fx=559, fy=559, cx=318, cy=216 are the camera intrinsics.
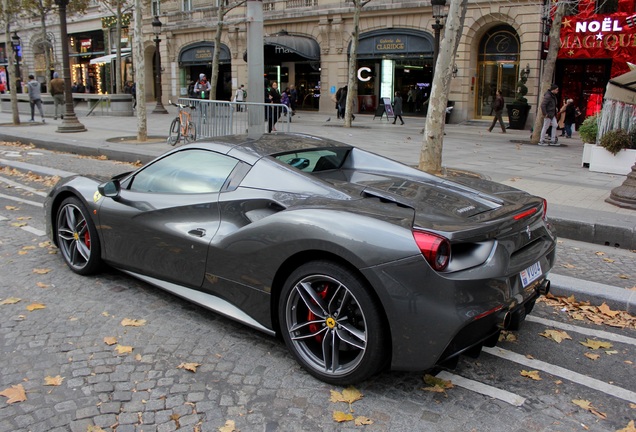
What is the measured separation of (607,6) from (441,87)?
1745 centimetres

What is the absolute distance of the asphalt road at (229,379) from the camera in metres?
2.97

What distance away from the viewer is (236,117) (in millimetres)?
12328

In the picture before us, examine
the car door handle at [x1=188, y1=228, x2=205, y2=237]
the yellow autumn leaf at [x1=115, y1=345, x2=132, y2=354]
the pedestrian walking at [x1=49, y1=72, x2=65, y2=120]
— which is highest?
the pedestrian walking at [x1=49, y1=72, x2=65, y2=120]

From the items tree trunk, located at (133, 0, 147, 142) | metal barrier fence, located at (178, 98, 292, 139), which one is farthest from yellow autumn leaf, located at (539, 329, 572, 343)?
tree trunk, located at (133, 0, 147, 142)

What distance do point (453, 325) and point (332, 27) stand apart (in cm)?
2979

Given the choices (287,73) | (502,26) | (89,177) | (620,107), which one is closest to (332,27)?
(287,73)

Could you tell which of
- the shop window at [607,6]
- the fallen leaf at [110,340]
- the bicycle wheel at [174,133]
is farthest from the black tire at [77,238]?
the shop window at [607,6]

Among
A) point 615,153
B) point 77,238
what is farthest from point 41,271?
point 615,153

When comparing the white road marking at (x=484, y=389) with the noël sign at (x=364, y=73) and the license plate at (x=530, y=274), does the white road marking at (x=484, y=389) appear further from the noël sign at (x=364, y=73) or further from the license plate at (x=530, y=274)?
the noël sign at (x=364, y=73)

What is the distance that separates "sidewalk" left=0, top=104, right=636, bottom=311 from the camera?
6858 millimetres

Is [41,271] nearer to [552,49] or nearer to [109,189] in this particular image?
[109,189]

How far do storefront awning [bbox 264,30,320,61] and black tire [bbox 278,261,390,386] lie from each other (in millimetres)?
28268

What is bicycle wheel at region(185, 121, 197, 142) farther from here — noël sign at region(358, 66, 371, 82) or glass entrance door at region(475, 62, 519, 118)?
noël sign at region(358, 66, 371, 82)

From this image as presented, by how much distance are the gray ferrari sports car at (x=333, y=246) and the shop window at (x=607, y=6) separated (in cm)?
2229
